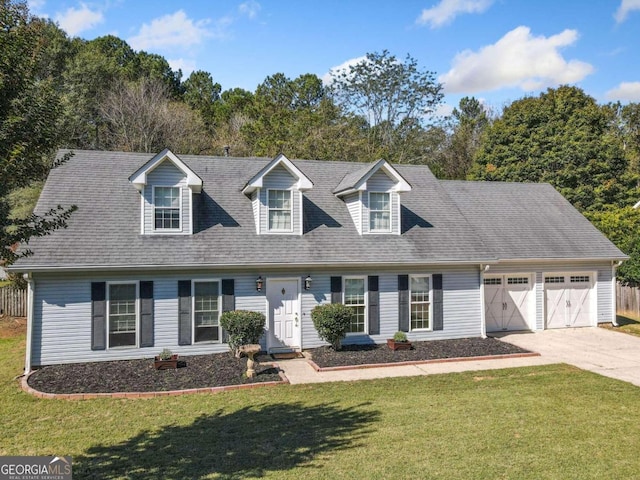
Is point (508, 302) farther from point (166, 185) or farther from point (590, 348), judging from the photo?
point (166, 185)

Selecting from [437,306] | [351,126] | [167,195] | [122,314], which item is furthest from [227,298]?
[351,126]

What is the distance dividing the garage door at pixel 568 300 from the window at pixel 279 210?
404 inches

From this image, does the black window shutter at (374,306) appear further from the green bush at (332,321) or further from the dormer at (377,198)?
the dormer at (377,198)

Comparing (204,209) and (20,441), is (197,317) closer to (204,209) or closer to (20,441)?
(204,209)

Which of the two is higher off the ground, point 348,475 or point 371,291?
point 371,291

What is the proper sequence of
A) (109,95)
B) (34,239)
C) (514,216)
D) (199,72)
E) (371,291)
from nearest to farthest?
(34,239), (371,291), (514,216), (109,95), (199,72)

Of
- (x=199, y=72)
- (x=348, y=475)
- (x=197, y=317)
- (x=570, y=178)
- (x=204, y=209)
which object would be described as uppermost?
(x=199, y=72)

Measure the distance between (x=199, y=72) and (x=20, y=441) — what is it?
46402 millimetres

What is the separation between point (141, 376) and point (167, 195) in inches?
214

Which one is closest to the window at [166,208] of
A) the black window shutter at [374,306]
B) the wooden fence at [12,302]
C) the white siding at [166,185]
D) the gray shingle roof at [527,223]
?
the white siding at [166,185]

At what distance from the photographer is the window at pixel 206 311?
46.0ft

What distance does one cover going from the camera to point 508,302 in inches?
719

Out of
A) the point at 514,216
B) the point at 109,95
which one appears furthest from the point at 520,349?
the point at 109,95

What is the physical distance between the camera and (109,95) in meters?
32.9
